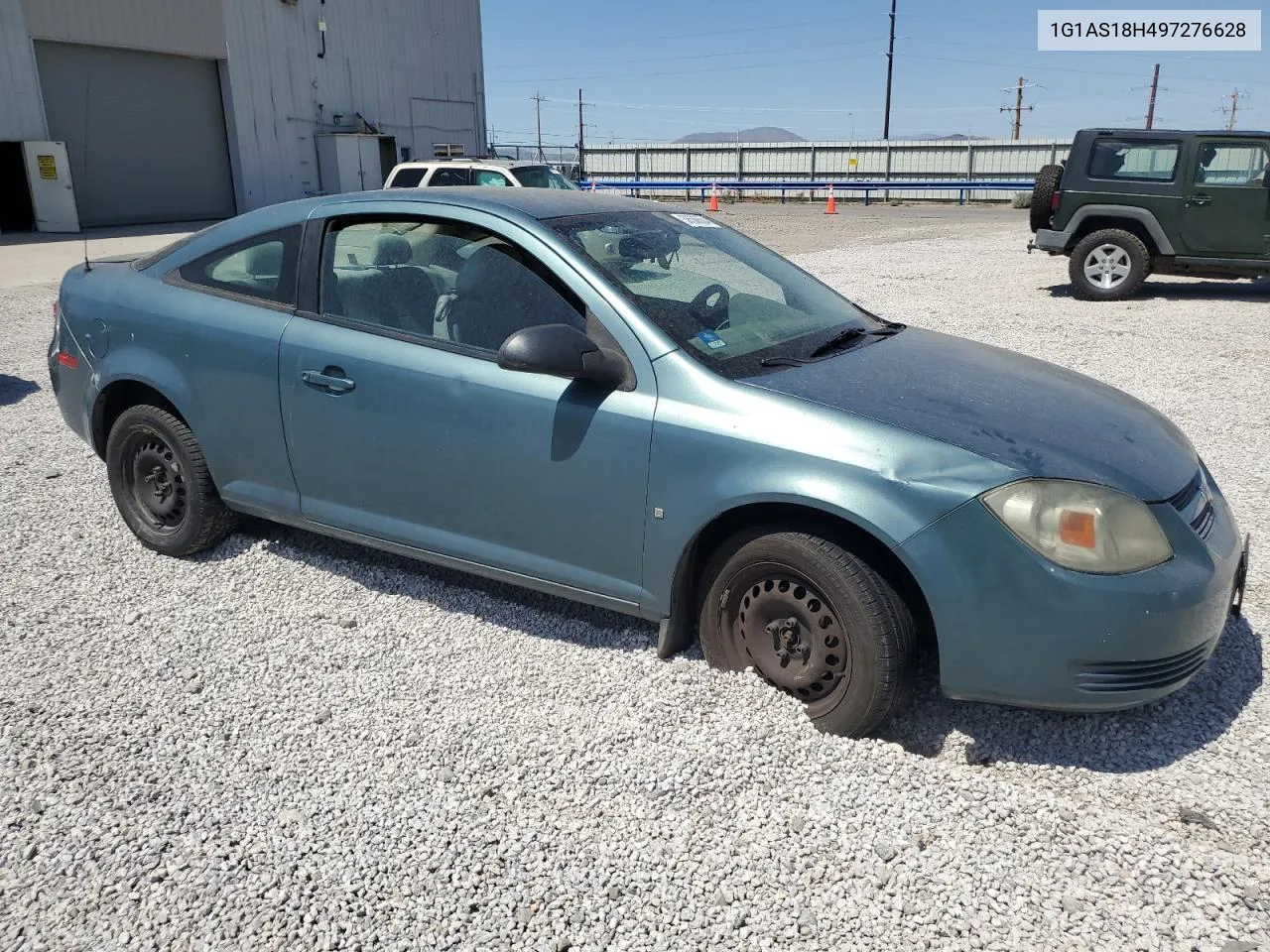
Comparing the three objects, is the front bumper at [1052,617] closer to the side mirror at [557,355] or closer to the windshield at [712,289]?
the windshield at [712,289]

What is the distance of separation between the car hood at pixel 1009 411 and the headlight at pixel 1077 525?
0.18 ft

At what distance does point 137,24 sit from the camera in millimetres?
23422

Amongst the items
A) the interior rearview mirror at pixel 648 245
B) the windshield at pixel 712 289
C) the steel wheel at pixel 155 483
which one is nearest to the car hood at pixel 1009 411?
the windshield at pixel 712 289

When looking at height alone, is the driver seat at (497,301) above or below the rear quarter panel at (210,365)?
above

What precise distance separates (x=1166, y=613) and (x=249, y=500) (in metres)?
3.36

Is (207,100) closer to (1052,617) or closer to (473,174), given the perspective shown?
(473,174)

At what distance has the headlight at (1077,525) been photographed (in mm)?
2654

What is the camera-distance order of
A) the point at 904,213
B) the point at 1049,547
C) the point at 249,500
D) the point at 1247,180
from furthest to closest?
the point at 904,213, the point at 1247,180, the point at 249,500, the point at 1049,547

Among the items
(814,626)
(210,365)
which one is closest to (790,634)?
(814,626)

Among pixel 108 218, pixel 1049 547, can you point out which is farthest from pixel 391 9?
pixel 1049 547

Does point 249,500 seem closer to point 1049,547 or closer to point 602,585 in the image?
point 602,585

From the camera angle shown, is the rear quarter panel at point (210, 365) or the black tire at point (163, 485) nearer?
the rear quarter panel at point (210, 365)

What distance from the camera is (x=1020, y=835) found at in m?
2.57

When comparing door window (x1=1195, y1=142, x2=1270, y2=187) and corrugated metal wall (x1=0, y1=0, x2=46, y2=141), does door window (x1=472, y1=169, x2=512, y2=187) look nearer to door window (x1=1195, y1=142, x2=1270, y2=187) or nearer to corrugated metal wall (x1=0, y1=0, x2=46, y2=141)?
door window (x1=1195, y1=142, x2=1270, y2=187)
